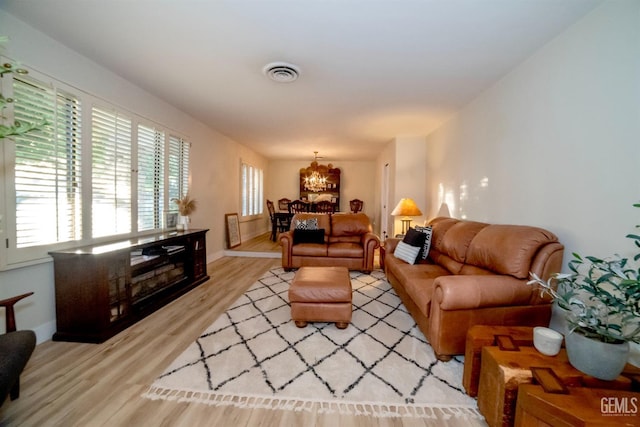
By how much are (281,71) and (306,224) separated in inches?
107

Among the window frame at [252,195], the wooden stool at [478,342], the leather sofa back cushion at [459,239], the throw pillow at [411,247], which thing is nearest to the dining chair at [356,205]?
the window frame at [252,195]

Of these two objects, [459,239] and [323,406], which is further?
[459,239]

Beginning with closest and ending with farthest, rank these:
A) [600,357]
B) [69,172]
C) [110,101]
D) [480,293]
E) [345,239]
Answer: [600,357] < [480,293] < [69,172] < [110,101] < [345,239]

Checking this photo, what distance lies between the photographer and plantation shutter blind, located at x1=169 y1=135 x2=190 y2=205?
3.73 metres

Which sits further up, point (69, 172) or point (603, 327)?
point (69, 172)

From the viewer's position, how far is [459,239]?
9.11 feet

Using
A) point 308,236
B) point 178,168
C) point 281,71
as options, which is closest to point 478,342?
point 281,71

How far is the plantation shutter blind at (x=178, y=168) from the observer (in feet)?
12.2

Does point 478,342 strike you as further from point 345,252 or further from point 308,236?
point 308,236

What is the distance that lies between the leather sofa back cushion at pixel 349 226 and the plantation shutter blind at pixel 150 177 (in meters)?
2.85

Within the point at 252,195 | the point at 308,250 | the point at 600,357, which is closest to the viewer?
the point at 600,357

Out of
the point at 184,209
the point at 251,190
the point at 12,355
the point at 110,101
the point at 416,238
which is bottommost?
the point at 12,355

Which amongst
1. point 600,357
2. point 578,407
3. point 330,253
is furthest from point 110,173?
point 600,357

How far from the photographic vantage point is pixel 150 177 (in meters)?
3.31
